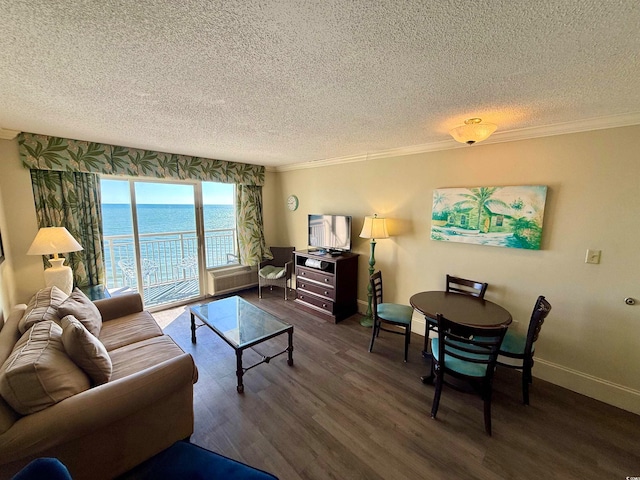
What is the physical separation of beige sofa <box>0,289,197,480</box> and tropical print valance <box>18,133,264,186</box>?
1730mm

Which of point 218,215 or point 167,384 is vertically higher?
point 218,215

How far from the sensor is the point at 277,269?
4.46m

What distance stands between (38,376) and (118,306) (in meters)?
1.54

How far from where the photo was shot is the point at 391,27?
3.41 feet

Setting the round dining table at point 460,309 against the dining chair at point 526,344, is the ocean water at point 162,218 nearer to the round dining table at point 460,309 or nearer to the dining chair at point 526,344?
the round dining table at point 460,309

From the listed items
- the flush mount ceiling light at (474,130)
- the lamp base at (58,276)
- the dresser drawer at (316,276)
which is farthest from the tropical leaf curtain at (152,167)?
the flush mount ceiling light at (474,130)

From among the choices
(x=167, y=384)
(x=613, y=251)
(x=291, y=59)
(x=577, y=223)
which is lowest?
(x=167, y=384)

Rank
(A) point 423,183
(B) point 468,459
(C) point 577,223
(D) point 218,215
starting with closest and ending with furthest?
(B) point 468,459 → (C) point 577,223 → (A) point 423,183 → (D) point 218,215

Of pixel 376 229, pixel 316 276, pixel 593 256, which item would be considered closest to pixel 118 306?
pixel 316 276

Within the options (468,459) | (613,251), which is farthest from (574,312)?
(468,459)

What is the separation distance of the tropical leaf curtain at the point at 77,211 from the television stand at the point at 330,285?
99.5 inches

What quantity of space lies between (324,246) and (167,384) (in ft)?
8.94

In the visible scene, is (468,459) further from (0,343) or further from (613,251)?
(0,343)

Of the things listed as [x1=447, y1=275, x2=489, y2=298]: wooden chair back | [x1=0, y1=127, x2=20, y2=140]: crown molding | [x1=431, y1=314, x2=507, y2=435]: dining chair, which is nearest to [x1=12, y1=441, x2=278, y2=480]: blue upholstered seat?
[x1=431, y1=314, x2=507, y2=435]: dining chair
